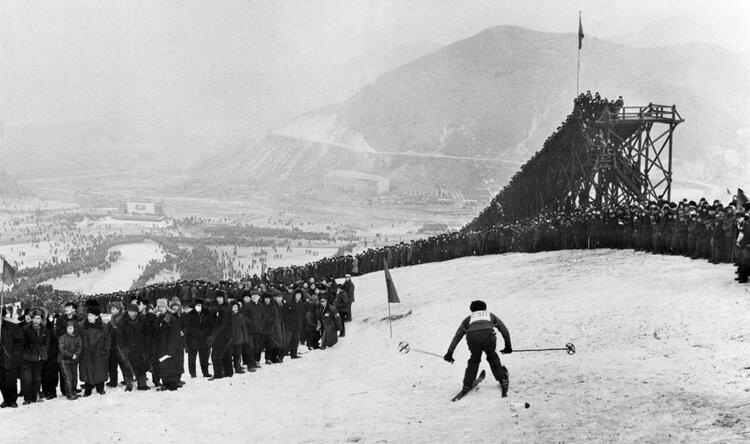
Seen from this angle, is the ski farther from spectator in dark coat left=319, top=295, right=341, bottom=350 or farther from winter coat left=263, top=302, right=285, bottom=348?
spectator in dark coat left=319, top=295, right=341, bottom=350

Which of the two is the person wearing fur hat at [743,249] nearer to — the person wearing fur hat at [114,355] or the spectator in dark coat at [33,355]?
the person wearing fur hat at [114,355]

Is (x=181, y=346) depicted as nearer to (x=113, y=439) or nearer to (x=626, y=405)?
(x=113, y=439)

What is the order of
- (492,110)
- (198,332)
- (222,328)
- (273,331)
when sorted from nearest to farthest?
(198,332)
(222,328)
(273,331)
(492,110)

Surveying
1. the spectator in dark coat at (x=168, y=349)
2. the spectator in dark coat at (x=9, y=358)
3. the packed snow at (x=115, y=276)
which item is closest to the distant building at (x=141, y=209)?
the packed snow at (x=115, y=276)

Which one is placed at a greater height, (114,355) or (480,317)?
(480,317)

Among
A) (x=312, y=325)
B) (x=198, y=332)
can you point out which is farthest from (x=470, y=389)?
(x=312, y=325)

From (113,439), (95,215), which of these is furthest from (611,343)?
(95,215)

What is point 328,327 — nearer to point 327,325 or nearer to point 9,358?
point 327,325
